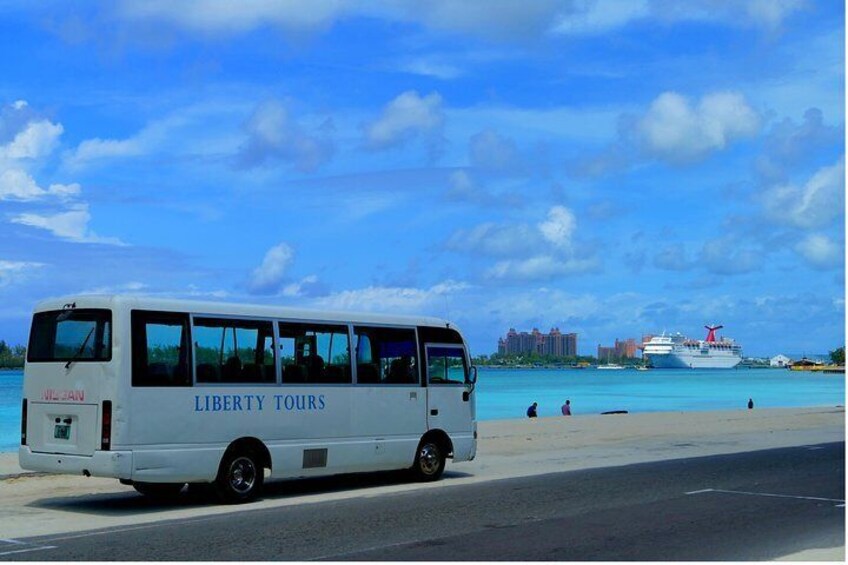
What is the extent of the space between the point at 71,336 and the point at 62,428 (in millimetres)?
1205

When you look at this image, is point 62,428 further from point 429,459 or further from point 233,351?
point 429,459

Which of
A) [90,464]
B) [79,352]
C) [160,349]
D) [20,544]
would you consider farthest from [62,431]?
[20,544]

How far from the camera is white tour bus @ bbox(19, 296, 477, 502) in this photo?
1380 cm

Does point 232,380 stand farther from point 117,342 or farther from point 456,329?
point 456,329

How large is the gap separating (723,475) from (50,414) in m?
11.0

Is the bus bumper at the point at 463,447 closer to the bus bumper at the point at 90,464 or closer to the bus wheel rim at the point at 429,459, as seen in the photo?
the bus wheel rim at the point at 429,459

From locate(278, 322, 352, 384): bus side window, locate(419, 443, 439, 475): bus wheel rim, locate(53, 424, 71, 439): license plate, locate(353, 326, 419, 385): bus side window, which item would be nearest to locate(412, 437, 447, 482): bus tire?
locate(419, 443, 439, 475): bus wheel rim

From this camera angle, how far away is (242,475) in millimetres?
15000

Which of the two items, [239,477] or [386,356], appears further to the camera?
[386,356]

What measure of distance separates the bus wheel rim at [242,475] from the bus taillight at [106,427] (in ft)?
6.32

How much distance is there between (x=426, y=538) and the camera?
11477 mm

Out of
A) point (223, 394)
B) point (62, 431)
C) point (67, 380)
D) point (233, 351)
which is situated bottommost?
point (62, 431)

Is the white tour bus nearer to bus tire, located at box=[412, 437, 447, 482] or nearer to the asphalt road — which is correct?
bus tire, located at box=[412, 437, 447, 482]

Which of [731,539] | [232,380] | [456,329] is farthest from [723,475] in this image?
[232,380]
